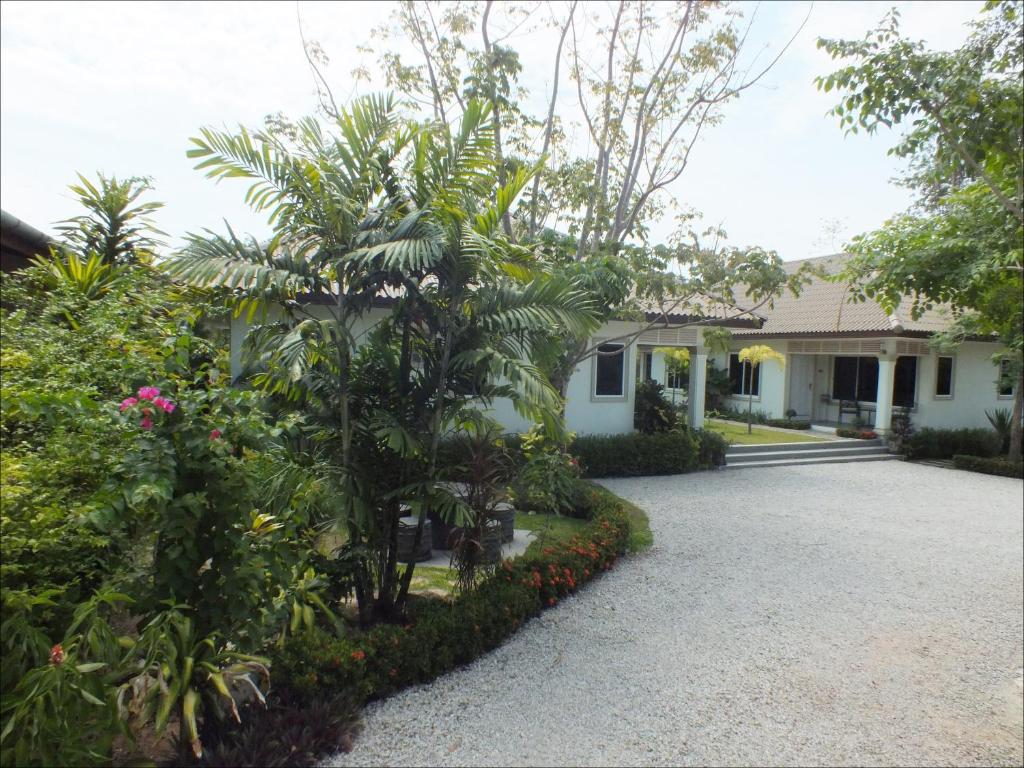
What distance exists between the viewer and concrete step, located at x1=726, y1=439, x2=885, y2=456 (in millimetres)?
15719

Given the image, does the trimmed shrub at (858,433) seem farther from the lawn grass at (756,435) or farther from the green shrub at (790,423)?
the green shrub at (790,423)

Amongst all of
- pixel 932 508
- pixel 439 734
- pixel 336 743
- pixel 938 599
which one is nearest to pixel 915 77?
pixel 938 599

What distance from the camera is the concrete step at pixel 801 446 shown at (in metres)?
15.7

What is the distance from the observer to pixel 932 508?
11336 mm

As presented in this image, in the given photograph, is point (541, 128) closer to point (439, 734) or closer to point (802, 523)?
point (802, 523)

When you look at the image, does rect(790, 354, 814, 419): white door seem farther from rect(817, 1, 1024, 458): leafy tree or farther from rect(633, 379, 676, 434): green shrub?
rect(817, 1, 1024, 458): leafy tree

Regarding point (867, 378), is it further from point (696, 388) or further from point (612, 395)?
point (612, 395)

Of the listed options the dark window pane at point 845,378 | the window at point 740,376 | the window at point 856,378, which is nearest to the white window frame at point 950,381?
the window at point 856,378

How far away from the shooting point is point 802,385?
21.6 meters

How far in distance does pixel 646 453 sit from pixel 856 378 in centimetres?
1059

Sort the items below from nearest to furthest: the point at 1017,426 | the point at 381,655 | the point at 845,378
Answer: the point at 381,655
the point at 1017,426
the point at 845,378

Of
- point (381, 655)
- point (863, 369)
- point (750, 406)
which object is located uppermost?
point (863, 369)

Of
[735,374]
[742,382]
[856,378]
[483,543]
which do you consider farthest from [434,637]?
[735,374]

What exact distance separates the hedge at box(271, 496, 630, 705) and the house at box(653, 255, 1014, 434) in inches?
515
